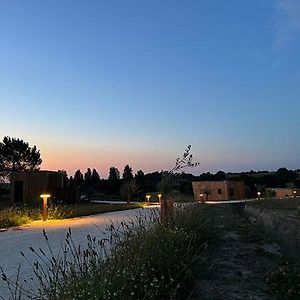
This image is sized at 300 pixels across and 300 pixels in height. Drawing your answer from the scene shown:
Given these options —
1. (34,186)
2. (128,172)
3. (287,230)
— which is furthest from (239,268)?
(128,172)

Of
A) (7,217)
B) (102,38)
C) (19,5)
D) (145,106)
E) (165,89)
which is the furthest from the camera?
(145,106)

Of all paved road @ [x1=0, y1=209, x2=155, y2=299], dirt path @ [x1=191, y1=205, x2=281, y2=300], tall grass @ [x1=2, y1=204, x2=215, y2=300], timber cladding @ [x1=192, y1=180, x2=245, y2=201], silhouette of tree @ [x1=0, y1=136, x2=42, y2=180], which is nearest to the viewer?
tall grass @ [x1=2, y1=204, x2=215, y2=300]

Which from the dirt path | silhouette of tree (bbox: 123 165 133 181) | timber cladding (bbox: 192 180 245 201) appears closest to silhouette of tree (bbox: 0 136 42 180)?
timber cladding (bbox: 192 180 245 201)

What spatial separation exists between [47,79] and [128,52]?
353 centimetres

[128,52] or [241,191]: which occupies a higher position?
[128,52]

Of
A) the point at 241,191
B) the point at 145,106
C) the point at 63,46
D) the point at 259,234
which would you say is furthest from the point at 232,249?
the point at 241,191

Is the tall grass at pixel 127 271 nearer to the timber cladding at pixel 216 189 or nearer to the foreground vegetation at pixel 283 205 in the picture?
the foreground vegetation at pixel 283 205

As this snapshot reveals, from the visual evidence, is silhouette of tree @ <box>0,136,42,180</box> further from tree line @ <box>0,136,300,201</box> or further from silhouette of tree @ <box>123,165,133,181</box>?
silhouette of tree @ <box>123,165,133,181</box>

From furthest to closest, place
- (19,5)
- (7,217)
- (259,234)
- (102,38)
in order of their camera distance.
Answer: (7,217)
(102,38)
(19,5)
(259,234)

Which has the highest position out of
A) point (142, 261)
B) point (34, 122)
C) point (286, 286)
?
point (34, 122)

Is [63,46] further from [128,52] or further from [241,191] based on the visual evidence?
[241,191]

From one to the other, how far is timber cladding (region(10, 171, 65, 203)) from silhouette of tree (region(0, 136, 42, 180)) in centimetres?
931

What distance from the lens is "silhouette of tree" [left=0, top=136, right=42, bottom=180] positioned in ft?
111

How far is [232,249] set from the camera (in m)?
6.81
